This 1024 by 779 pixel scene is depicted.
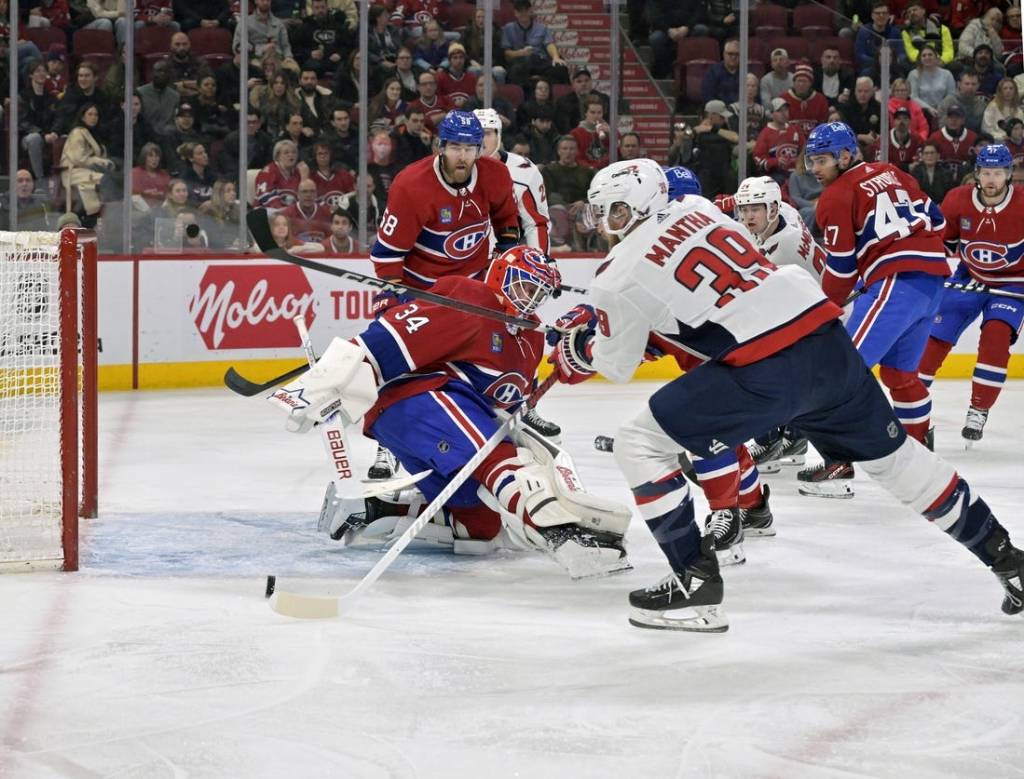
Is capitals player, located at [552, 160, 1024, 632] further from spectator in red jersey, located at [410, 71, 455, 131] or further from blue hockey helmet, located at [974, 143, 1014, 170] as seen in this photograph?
spectator in red jersey, located at [410, 71, 455, 131]

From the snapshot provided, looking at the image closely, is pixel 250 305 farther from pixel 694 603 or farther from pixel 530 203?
pixel 694 603

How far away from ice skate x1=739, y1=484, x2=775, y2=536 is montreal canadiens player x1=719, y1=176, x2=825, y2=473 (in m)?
0.92

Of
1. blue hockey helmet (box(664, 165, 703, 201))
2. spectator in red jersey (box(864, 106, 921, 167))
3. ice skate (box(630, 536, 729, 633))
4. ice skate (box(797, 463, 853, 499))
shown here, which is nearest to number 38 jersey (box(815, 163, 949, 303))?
blue hockey helmet (box(664, 165, 703, 201))

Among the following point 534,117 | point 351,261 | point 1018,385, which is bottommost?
point 1018,385

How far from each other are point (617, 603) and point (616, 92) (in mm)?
5497

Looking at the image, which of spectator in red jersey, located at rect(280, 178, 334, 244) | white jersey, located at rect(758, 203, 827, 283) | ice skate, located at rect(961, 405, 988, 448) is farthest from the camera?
spectator in red jersey, located at rect(280, 178, 334, 244)

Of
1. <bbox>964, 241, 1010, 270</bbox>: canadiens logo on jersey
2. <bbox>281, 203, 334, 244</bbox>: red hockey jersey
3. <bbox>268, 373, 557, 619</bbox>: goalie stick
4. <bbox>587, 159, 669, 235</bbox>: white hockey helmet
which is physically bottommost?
<bbox>268, 373, 557, 619</bbox>: goalie stick

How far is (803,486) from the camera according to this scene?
17.3 feet

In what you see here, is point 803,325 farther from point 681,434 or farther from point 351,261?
point 351,261

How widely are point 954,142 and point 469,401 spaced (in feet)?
18.8

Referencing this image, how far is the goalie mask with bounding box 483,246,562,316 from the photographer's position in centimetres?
412

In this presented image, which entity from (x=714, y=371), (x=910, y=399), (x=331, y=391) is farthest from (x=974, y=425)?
(x=714, y=371)

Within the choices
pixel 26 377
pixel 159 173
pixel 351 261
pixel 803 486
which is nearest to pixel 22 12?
pixel 159 173

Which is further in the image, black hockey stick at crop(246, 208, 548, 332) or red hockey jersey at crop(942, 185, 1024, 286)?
red hockey jersey at crop(942, 185, 1024, 286)
